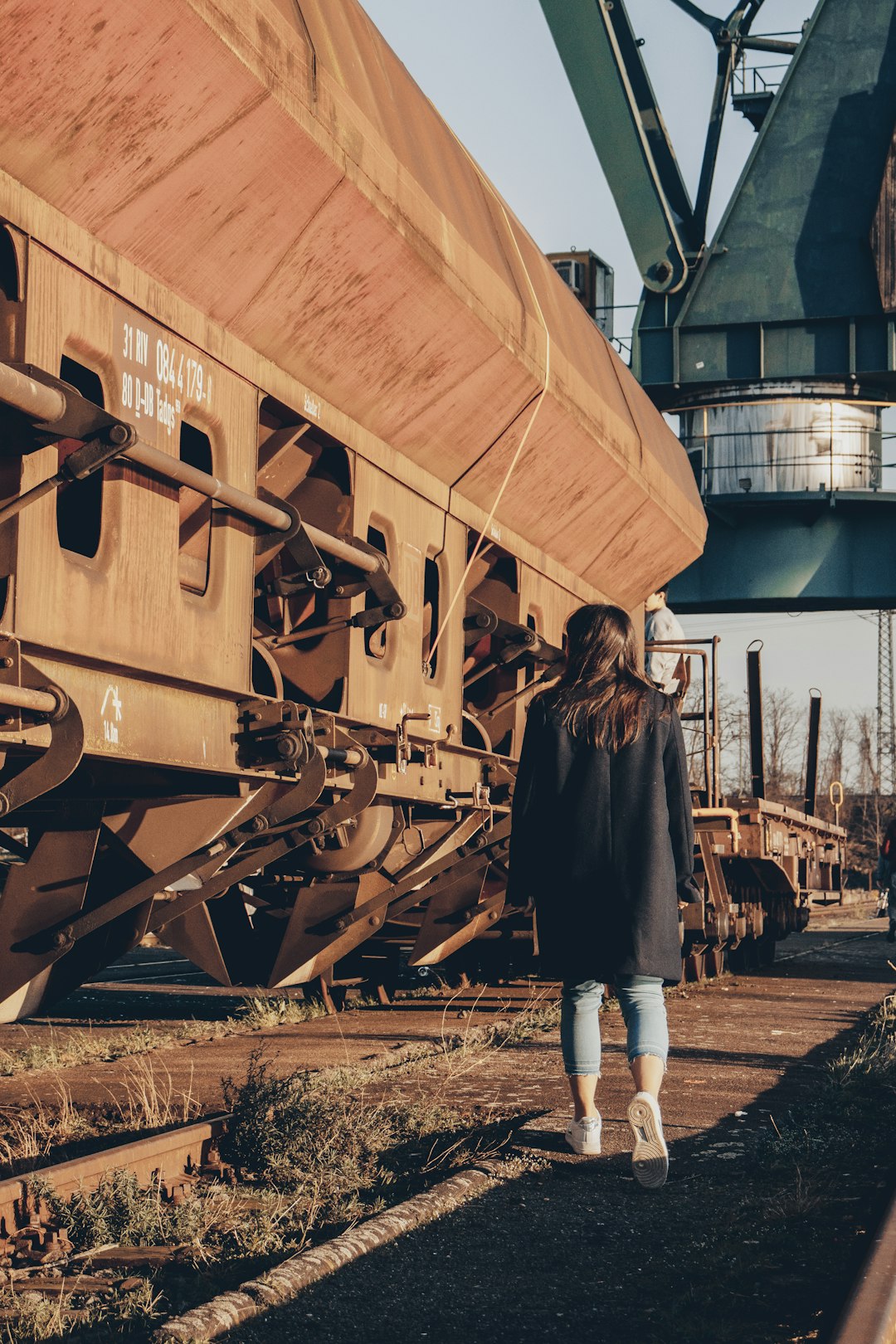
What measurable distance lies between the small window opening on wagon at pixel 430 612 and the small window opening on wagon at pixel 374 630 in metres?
0.35

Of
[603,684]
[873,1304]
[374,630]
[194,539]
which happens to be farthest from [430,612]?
[873,1304]

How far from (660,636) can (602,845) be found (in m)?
8.11

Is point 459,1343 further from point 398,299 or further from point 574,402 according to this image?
point 574,402

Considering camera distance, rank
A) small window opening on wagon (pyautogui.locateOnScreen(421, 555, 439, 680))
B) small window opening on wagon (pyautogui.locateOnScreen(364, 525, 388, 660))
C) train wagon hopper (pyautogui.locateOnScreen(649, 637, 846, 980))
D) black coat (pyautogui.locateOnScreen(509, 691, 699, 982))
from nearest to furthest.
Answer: black coat (pyautogui.locateOnScreen(509, 691, 699, 982))
small window opening on wagon (pyautogui.locateOnScreen(364, 525, 388, 660))
small window opening on wagon (pyautogui.locateOnScreen(421, 555, 439, 680))
train wagon hopper (pyautogui.locateOnScreen(649, 637, 846, 980))

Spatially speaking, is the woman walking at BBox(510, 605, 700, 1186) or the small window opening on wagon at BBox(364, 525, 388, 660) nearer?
the woman walking at BBox(510, 605, 700, 1186)

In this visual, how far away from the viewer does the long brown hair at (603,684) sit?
5.05m

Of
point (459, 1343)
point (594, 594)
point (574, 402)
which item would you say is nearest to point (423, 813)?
point (574, 402)

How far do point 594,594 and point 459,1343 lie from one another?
883cm

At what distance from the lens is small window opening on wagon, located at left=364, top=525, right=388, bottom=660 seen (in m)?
7.45

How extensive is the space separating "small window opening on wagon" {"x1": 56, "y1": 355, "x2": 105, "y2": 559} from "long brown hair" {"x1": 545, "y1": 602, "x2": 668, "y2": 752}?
1.69 meters

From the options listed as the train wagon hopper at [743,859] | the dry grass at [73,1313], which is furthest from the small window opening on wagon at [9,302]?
the train wagon hopper at [743,859]

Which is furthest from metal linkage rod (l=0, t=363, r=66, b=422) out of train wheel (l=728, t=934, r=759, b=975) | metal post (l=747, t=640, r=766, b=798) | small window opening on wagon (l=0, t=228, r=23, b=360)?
metal post (l=747, t=640, r=766, b=798)

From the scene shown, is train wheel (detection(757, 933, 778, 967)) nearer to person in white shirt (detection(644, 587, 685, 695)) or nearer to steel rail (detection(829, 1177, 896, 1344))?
person in white shirt (detection(644, 587, 685, 695))

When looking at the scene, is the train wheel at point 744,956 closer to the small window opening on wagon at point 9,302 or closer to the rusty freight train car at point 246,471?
the rusty freight train car at point 246,471
